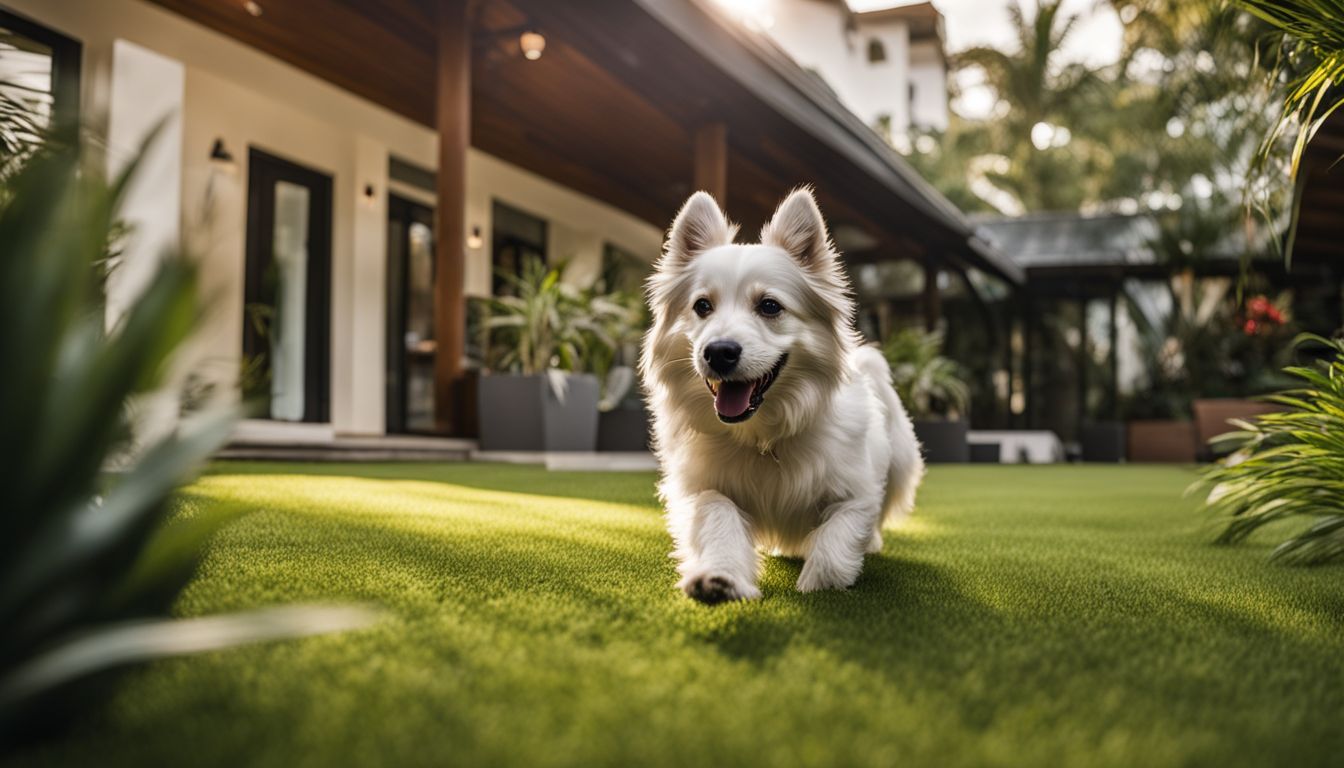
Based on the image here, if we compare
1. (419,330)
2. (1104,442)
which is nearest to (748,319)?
(419,330)

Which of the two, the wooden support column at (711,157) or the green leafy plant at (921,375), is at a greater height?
the wooden support column at (711,157)

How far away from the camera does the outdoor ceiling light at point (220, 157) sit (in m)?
8.62

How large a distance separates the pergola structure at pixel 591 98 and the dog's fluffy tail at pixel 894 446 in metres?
3.89

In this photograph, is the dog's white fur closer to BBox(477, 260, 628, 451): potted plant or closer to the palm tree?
BBox(477, 260, 628, 451): potted plant

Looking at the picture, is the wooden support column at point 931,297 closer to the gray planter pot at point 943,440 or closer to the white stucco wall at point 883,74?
the gray planter pot at point 943,440

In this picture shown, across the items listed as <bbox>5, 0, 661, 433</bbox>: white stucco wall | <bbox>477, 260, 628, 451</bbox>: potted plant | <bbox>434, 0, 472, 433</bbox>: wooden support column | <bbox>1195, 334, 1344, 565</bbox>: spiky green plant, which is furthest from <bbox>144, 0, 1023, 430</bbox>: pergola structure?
<bbox>1195, 334, 1344, 565</bbox>: spiky green plant

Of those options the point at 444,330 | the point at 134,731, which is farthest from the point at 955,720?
the point at 444,330

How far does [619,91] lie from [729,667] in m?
8.99

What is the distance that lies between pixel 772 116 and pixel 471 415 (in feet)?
13.1

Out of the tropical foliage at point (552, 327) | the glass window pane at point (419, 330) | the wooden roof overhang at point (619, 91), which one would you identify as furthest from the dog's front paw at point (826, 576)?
the glass window pane at point (419, 330)

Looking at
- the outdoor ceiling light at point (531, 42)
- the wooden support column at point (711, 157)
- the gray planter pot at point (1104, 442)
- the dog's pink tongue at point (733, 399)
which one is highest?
the outdoor ceiling light at point (531, 42)

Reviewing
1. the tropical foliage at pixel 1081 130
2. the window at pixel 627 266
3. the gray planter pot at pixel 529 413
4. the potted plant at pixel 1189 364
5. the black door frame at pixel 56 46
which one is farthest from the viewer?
the tropical foliage at pixel 1081 130

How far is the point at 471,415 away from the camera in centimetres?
870

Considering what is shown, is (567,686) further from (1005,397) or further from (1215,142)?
(1215,142)
